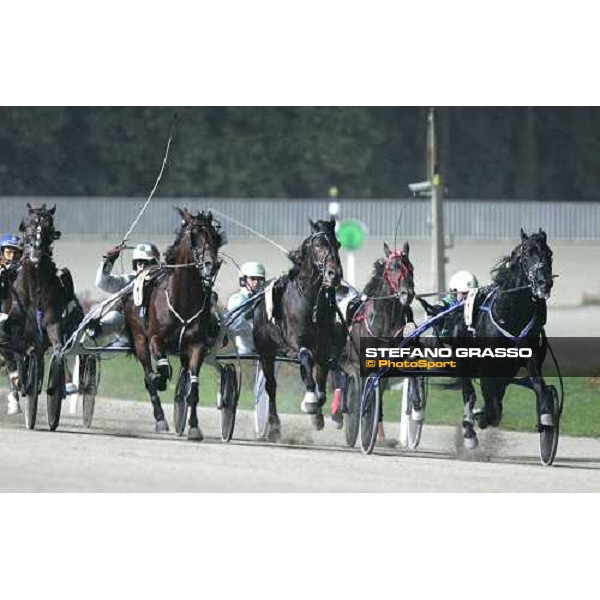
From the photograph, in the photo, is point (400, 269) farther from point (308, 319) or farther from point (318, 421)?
point (318, 421)

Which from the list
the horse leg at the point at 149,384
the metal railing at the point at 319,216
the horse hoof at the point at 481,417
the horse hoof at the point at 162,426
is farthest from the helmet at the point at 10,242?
the horse hoof at the point at 481,417

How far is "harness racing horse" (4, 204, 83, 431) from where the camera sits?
15742mm

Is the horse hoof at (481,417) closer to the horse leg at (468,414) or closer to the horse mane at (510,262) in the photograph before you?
the horse leg at (468,414)

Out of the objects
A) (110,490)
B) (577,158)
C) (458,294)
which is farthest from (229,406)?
(577,158)

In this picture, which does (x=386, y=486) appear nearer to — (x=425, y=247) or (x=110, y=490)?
(x=110, y=490)

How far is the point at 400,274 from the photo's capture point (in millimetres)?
A: 15305

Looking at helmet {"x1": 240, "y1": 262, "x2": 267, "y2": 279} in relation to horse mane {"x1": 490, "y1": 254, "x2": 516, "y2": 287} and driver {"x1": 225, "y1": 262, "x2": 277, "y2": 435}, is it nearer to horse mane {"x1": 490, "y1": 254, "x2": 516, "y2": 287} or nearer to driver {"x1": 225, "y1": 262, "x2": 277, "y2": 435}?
driver {"x1": 225, "y1": 262, "x2": 277, "y2": 435}

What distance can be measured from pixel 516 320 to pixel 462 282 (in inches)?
50.5

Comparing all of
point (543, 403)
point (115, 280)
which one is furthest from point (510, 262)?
point (115, 280)

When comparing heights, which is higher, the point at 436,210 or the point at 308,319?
the point at 436,210

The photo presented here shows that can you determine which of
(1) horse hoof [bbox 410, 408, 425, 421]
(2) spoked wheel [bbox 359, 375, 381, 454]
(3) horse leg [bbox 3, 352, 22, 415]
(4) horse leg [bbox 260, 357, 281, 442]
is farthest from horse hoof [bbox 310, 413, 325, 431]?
(3) horse leg [bbox 3, 352, 22, 415]

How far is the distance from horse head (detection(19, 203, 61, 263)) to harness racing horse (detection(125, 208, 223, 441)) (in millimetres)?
975

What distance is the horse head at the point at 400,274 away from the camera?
600 inches

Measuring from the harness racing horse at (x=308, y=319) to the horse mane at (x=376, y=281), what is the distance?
0.47 meters
